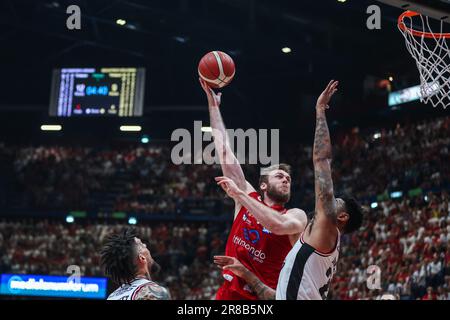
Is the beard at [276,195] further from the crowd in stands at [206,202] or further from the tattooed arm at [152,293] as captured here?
the crowd in stands at [206,202]

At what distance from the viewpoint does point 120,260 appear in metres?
3.86

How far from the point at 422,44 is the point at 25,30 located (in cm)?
1382

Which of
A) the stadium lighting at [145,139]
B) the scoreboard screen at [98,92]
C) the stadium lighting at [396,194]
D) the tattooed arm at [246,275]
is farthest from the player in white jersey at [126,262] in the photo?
the stadium lighting at [145,139]

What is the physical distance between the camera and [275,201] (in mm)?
5105

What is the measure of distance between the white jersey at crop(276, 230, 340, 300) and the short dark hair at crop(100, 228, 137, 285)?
88 cm

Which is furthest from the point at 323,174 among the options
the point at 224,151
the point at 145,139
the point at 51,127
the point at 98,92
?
the point at 145,139

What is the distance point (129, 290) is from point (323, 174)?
1.31m

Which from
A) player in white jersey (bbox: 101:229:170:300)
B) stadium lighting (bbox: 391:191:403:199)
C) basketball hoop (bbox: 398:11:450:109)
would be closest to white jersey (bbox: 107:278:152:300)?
player in white jersey (bbox: 101:229:170:300)

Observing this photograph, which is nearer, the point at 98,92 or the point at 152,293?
the point at 152,293

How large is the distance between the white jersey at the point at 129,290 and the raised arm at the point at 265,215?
873 mm

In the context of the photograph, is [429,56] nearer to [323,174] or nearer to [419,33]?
[419,33]
